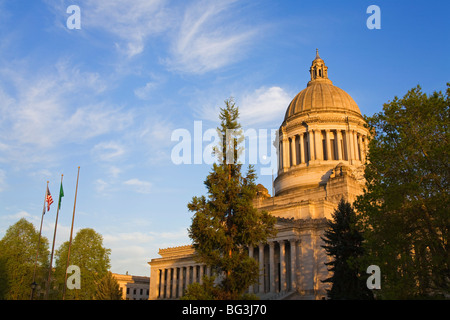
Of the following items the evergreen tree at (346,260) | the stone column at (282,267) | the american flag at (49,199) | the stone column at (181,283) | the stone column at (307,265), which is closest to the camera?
the evergreen tree at (346,260)

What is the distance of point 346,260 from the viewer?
1277 inches

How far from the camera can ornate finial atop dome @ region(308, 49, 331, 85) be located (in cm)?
7912

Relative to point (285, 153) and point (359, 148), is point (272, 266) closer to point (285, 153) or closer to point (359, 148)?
point (285, 153)

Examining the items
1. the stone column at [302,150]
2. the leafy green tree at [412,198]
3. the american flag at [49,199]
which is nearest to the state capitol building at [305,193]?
the stone column at [302,150]

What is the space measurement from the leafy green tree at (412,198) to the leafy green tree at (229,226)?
7787 mm

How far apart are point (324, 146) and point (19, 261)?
52.9 metres

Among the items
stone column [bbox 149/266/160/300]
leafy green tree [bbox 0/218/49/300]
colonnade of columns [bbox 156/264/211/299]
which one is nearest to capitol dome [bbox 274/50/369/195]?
colonnade of columns [bbox 156/264/211/299]

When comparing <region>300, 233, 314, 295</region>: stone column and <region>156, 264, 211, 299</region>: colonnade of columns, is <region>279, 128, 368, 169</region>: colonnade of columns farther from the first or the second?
<region>156, 264, 211, 299</region>: colonnade of columns

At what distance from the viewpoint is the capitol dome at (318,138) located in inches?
2630

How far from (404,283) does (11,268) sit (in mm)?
58417

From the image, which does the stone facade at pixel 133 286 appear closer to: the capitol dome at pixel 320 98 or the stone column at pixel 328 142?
the capitol dome at pixel 320 98

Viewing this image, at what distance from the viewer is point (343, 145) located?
69.2 meters
